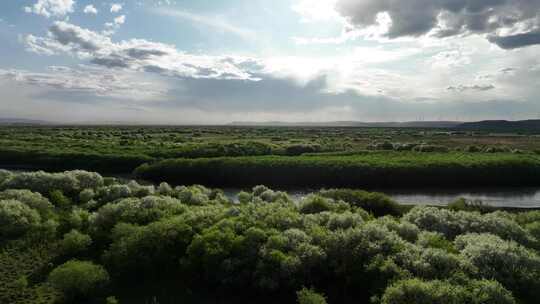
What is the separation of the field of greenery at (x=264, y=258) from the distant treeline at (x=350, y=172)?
98.7ft

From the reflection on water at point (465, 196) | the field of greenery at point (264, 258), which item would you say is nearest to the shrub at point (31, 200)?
the field of greenery at point (264, 258)

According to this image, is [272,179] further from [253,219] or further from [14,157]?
[14,157]

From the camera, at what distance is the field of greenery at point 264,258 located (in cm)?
1326

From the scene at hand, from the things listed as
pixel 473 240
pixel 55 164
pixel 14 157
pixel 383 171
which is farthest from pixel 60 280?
pixel 14 157

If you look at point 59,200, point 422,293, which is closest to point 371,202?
Result: point 422,293

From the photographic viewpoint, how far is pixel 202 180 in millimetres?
52812

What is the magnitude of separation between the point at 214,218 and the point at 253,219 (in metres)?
2.33

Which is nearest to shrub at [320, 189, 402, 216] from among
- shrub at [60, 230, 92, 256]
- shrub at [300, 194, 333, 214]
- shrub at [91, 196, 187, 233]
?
shrub at [300, 194, 333, 214]

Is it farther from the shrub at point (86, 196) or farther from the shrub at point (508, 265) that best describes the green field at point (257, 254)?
the shrub at point (86, 196)

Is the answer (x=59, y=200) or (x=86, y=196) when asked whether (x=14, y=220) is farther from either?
(x=86, y=196)

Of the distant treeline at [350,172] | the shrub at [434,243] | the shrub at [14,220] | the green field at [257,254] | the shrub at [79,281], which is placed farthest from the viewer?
the distant treeline at [350,172]

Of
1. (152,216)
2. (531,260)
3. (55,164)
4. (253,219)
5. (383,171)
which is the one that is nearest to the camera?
(531,260)

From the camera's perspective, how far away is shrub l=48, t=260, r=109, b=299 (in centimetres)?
1445

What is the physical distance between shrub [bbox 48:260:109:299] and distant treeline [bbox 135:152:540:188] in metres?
36.8
